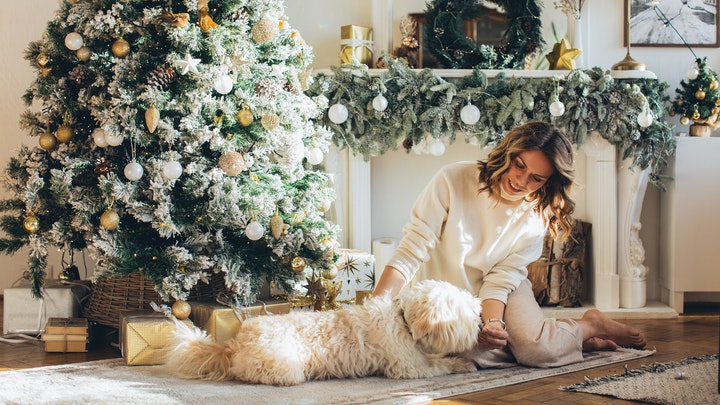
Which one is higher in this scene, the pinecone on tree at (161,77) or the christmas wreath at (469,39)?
the christmas wreath at (469,39)

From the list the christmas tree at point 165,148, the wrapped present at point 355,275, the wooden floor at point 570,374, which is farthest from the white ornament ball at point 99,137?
the wrapped present at point 355,275

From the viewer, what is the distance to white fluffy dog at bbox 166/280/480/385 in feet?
7.31

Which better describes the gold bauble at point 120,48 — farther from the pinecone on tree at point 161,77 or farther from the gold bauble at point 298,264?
the gold bauble at point 298,264

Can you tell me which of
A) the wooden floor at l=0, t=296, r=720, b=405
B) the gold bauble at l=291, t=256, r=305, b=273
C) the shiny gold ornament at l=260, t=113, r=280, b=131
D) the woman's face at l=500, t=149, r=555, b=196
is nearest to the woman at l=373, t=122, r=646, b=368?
the woman's face at l=500, t=149, r=555, b=196

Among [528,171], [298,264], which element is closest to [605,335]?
[528,171]

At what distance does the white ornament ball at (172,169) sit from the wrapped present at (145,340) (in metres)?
0.47

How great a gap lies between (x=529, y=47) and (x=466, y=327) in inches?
68.1

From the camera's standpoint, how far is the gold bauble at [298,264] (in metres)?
2.93

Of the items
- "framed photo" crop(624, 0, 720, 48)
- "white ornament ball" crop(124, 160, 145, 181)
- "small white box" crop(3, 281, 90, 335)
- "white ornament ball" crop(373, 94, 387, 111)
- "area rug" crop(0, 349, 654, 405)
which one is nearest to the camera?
"area rug" crop(0, 349, 654, 405)

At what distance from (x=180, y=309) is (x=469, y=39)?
5.56 feet

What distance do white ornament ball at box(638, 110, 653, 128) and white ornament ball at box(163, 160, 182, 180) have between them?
6.22ft

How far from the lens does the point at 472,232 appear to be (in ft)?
8.68

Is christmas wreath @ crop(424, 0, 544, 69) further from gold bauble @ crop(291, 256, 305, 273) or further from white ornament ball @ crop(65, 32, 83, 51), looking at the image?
white ornament ball @ crop(65, 32, 83, 51)

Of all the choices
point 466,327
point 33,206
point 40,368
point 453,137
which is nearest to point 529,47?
point 453,137
